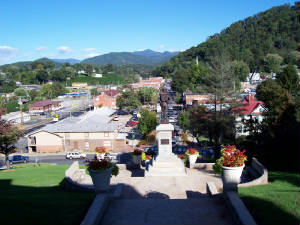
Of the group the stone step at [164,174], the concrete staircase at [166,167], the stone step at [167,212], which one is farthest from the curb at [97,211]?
the concrete staircase at [166,167]

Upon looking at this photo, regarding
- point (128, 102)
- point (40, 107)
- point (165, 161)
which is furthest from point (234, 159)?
point (40, 107)

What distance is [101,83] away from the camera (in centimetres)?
17550

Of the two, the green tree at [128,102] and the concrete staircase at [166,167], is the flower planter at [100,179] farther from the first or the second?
the green tree at [128,102]

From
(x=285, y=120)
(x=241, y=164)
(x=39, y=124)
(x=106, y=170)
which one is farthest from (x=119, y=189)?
(x=39, y=124)

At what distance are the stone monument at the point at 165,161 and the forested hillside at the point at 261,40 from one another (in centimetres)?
11080

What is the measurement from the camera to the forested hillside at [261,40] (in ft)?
417

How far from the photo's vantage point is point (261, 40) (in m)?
141

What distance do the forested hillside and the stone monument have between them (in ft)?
364

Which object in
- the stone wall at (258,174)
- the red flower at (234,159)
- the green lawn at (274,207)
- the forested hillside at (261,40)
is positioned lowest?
the stone wall at (258,174)

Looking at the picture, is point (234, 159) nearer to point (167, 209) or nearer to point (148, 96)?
point (167, 209)

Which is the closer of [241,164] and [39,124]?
[241,164]

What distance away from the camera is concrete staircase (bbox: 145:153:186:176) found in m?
13.6

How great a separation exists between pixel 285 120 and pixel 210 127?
21.7 ft

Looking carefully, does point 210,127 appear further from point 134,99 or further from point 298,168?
point 134,99
